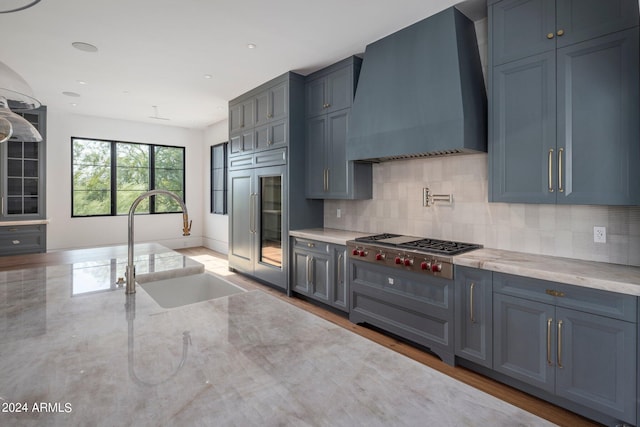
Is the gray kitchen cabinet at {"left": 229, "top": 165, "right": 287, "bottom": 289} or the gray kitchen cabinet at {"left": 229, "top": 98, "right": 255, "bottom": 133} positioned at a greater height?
the gray kitchen cabinet at {"left": 229, "top": 98, "right": 255, "bottom": 133}

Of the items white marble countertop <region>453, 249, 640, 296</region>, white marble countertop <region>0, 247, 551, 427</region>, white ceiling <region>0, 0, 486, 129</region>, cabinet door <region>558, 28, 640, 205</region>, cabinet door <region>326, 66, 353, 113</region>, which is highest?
white ceiling <region>0, 0, 486, 129</region>

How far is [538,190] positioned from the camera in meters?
2.37

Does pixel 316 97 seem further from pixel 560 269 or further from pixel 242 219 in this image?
pixel 560 269

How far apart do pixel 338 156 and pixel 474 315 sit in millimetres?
2201

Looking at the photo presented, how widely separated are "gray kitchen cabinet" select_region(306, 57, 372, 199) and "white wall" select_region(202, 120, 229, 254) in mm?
Answer: 3315

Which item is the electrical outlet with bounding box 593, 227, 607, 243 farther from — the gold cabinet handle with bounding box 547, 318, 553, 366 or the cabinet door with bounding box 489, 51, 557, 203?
the gold cabinet handle with bounding box 547, 318, 553, 366

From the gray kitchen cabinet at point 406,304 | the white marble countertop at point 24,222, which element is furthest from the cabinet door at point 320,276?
the white marble countertop at point 24,222

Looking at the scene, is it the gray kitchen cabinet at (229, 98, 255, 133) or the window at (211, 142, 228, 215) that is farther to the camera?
the window at (211, 142, 228, 215)

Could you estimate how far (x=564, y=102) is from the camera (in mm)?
2236

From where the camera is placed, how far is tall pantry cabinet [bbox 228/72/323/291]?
4320 mm

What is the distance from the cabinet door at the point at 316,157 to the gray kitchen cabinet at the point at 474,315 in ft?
6.81

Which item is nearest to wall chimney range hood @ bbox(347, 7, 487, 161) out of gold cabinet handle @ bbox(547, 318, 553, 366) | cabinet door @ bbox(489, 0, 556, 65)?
cabinet door @ bbox(489, 0, 556, 65)

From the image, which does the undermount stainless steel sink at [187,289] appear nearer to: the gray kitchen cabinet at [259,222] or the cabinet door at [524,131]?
the cabinet door at [524,131]

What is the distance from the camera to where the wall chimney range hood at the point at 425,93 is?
107 inches
